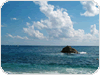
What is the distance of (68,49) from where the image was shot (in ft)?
169
